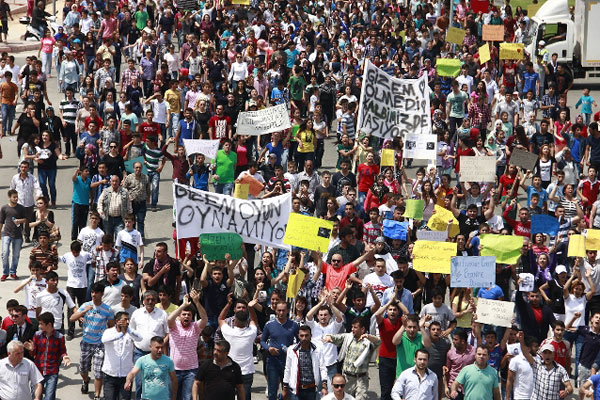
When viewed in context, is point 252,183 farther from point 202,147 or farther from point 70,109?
point 70,109

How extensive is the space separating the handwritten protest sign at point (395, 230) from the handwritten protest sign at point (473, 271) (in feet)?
7.30

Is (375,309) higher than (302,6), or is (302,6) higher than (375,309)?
(302,6)

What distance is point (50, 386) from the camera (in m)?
15.9

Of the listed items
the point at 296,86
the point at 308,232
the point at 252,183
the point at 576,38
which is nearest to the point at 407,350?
the point at 308,232

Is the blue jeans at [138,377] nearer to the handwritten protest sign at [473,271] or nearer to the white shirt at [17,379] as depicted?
the white shirt at [17,379]

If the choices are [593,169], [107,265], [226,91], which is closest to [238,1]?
[226,91]

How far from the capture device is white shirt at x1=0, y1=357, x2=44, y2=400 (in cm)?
1494

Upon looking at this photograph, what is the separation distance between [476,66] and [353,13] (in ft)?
26.9

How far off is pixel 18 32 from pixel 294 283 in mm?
29799

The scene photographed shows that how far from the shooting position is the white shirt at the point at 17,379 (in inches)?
A: 588

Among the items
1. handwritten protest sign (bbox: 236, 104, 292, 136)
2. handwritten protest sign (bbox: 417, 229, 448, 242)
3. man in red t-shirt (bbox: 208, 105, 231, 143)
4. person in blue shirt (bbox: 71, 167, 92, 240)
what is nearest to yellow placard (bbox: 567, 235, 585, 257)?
handwritten protest sign (bbox: 417, 229, 448, 242)

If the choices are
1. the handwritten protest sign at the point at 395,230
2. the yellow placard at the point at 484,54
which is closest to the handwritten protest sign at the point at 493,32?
the yellow placard at the point at 484,54

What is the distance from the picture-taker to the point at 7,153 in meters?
28.2

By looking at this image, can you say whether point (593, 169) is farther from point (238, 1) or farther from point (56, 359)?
point (238, 1)
